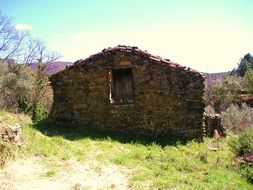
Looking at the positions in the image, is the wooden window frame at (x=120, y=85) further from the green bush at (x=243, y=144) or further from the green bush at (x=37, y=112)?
the green bush at (x=37, y=112)

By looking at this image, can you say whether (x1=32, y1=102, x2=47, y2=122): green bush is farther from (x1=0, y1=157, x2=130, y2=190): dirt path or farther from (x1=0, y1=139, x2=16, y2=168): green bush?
(x1=0, y1=139, x2=16, y2=168): green bush

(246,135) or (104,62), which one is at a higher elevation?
(104,62)

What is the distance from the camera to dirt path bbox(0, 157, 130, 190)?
7.82 meters

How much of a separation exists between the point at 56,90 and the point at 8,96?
7.46 meters

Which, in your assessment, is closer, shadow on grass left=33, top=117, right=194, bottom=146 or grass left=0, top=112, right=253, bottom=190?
grass left=0, top=112, right=253, bottom=190

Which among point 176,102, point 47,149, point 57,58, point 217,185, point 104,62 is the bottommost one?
point 217,185

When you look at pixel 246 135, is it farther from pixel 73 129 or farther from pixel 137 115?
pixel 73 129

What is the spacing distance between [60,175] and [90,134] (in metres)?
4.77

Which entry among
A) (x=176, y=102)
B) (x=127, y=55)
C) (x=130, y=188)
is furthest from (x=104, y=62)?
(x=130, y=188)

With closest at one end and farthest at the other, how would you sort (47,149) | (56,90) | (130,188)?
(130,188), (47,149), (56,90)

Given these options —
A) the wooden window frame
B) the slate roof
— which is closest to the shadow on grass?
the wooden window frame

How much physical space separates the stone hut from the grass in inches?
31.9

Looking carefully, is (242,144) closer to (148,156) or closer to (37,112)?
(148,156)

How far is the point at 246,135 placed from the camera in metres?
11.7
